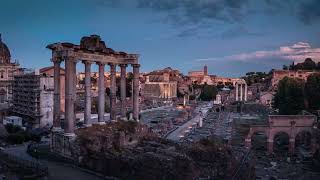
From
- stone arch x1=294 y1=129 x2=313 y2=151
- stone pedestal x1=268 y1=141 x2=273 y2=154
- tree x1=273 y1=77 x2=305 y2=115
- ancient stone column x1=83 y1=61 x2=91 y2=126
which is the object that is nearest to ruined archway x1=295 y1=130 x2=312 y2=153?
Answer: stone arch x1=294 y1=129 x2=313 y2=151

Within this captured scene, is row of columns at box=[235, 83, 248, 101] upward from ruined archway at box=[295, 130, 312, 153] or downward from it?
upward

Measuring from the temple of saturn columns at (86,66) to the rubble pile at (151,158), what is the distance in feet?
7.82

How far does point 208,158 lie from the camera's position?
2309 cm

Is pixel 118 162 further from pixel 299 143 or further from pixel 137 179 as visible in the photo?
pixel 299 143

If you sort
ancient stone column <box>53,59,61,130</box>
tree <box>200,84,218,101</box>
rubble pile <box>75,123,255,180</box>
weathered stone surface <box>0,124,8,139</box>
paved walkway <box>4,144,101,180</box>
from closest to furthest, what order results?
rubble pile <box>75,123,255,180</box>, paved walkway <box>4,144,101,180</box>, ancient stone column <box>53,59,61,130</box>, weathered stone surface <box>0,124,8,139</box>, tree <box>200,84,218,101</box>

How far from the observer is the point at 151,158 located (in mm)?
20922

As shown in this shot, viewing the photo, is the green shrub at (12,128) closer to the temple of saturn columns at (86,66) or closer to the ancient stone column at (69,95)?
the temple of saturn columns at (86,66)

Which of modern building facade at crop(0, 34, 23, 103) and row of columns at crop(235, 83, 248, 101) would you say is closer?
modern building facade at crop(0, 34, 23, 103)

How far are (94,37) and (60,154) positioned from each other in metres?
8.77

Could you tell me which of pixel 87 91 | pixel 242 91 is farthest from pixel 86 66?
pixel 242 91

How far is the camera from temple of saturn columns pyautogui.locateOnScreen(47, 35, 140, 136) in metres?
26.7

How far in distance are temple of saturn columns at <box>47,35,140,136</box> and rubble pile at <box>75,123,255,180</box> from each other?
7.82 ft

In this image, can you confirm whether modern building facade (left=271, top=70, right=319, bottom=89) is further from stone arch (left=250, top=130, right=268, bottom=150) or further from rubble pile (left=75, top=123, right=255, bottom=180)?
rubble pile (left=75, top=123, right=255, bottom=180)

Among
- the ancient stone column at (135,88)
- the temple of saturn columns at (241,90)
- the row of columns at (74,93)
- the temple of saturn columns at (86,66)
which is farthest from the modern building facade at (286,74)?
the temple of saturn columns at (86,66)
